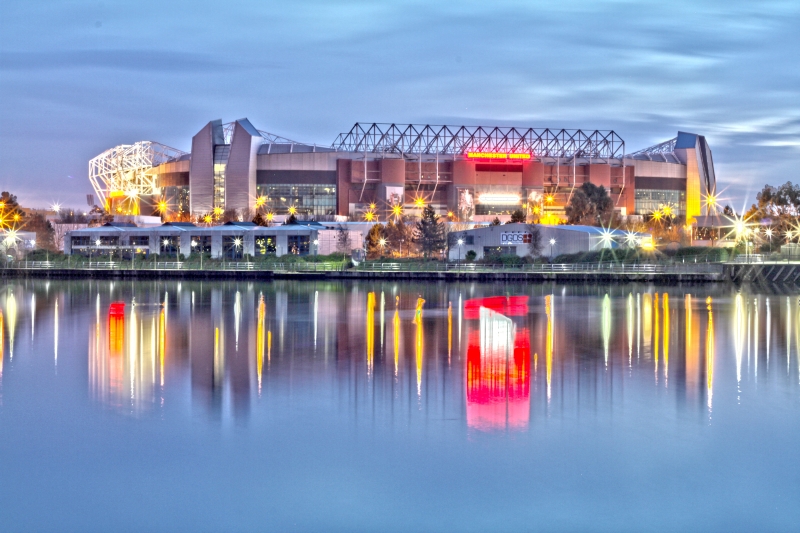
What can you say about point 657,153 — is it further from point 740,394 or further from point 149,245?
point 740,394

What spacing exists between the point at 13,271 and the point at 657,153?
88.7 meters

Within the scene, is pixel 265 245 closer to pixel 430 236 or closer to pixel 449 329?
pixel 430 236

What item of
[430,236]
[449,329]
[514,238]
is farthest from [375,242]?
[449,329]

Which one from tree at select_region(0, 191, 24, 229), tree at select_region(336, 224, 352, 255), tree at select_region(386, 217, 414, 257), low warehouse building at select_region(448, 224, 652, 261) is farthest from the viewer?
tree at select_region(0, 191, 24, 229)

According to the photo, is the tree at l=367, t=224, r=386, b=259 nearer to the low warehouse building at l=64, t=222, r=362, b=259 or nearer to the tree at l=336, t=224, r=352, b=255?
the low warehouse building at l=64, t=222, r=362, b=259

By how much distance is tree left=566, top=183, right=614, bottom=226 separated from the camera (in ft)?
298

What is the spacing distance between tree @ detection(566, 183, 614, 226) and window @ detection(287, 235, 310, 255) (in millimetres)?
30054

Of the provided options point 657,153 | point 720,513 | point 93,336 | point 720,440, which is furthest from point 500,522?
point 657,153

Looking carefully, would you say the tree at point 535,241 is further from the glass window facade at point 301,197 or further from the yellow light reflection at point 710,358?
the glass window facade at point 301,197

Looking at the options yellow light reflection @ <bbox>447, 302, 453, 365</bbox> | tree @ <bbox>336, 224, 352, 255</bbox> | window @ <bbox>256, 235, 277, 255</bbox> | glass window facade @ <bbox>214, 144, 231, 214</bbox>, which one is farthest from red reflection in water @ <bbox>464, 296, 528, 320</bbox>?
glass window facade @ <bbox>214, 144, 231, 214</bbox>

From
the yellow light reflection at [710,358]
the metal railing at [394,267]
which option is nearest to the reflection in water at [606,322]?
the yellow light reflection at [710,358]

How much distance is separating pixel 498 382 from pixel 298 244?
60427mm

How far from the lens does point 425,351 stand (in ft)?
79.5

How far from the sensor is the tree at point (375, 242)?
8269 cm
